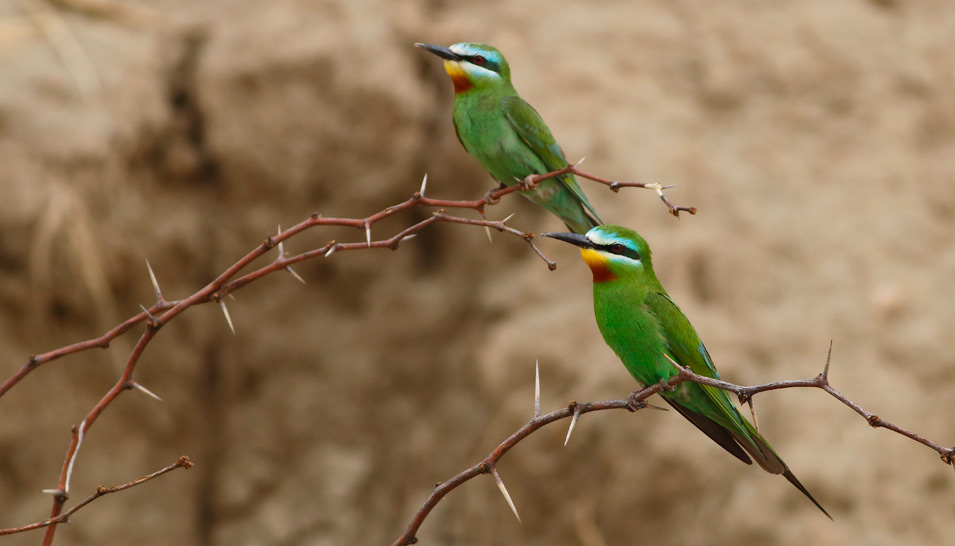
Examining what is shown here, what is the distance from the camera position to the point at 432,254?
14.8 ft

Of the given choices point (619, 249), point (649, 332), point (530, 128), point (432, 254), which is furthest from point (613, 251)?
point (432, 254)

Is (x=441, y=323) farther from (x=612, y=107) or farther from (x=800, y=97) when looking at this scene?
(x=800, y=97)

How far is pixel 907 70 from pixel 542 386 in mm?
2387

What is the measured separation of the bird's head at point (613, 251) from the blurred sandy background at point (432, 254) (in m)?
1.94

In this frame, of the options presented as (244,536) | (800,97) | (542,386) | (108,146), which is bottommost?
(244,536)

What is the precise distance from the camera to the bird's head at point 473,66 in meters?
2.26

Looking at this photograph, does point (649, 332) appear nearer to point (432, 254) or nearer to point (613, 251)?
point (613, 251)

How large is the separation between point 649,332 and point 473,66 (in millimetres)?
789

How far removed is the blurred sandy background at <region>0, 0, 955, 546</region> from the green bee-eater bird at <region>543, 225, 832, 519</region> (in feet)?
6.06

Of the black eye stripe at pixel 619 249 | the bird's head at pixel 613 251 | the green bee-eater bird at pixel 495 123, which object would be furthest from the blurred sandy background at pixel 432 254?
the black eye stripe at pixel 619 249

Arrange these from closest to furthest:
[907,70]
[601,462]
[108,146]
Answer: [601,462], [108,146], [907,70]

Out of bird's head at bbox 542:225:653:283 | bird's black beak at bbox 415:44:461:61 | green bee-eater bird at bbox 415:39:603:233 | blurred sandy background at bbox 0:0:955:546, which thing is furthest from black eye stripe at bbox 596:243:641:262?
blurred sandy background at bbox 0:0:955:546

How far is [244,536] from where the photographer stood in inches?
175

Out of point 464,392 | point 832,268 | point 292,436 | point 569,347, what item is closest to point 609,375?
point 569,347
